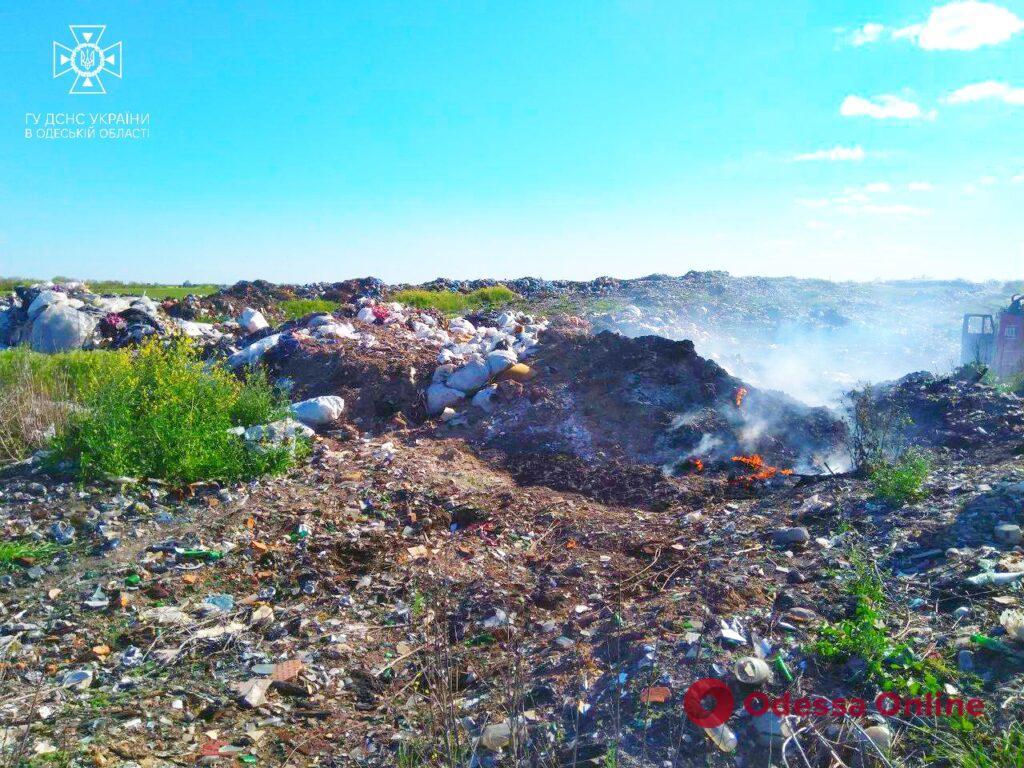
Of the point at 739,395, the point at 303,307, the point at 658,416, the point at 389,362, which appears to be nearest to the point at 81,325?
the point at 303,307

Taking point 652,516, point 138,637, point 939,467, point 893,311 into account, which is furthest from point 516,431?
point 893,311

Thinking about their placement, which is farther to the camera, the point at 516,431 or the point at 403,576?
the point at 516,431

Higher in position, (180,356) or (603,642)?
(180,356)

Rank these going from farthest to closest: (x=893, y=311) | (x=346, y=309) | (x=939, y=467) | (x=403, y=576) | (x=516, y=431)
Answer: (x=893, y=311), (x=346, y=309), (x=516, y=431), (x=939, y=467), (x=403, y=576)

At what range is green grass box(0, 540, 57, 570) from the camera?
11.6ft

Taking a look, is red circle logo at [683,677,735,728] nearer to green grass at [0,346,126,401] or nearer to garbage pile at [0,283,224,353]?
green grass at [0,346,126,401]

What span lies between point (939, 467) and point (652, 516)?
247 centimetres

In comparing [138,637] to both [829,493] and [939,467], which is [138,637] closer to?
[829,493]

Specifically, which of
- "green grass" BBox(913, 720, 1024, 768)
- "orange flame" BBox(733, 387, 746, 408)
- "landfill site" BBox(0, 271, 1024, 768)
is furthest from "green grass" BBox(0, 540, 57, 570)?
"orange flame" BBox(733, 387, 746, 408)

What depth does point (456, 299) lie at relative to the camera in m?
18.5

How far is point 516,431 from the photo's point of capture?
22.1 ft

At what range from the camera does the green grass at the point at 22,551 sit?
11.6 ft

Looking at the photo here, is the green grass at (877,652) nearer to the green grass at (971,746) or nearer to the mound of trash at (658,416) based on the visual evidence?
the green grass at (971,746)

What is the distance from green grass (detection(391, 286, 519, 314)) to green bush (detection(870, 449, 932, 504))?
12.3m
